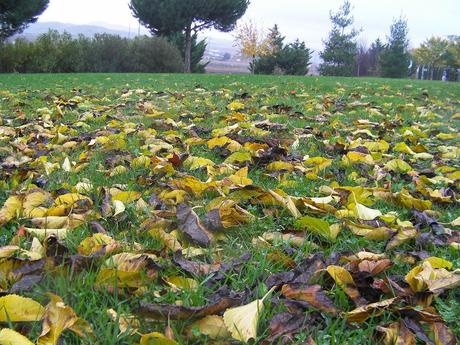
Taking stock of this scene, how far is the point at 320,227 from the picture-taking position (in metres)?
1.82

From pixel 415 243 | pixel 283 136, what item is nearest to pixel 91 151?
pixel 283 136

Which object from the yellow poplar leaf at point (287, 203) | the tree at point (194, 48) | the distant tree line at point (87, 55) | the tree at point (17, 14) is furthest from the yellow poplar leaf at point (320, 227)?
the tree at point (194, 48)

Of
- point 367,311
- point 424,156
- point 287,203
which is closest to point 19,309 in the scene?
point 367,311

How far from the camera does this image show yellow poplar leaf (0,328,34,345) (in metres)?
1.07

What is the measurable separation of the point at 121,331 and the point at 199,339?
0.64 ft

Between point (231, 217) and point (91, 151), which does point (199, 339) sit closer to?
point (231, 217)

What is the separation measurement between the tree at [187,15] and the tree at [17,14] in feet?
33.3

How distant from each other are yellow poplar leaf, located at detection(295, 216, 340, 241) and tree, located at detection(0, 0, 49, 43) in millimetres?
29015

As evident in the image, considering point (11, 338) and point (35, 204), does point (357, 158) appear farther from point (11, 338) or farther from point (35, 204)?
point (11, 338)

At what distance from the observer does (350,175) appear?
2.73m

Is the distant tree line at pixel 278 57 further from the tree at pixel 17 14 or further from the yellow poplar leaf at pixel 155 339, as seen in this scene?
the yellow poplar leaf at pixel 155 339

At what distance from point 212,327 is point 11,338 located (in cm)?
47

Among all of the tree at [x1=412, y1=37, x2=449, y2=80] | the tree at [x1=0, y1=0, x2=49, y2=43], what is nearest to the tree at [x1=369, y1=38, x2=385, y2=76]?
the tree at [x1=412, y1=37, x2=449, y2=80]

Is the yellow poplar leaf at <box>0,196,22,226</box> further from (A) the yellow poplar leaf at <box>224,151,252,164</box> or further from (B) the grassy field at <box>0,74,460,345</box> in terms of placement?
(A) the yellow poplar leaf at <box>224,151,252,164</box>
